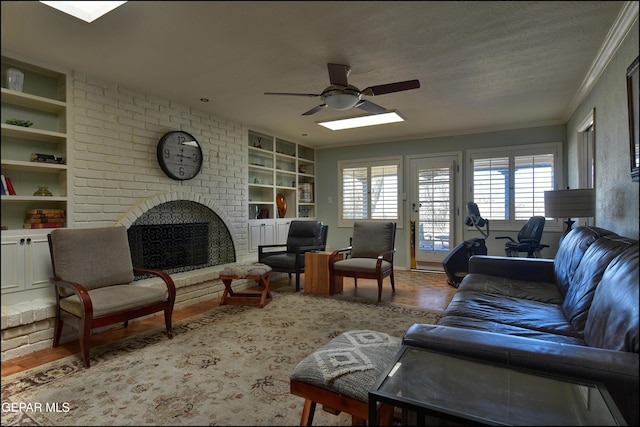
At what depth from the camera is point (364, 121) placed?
4.48 metres

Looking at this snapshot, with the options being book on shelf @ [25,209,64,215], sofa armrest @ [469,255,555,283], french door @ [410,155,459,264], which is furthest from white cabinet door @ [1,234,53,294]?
french door @ [410,155,459,264]

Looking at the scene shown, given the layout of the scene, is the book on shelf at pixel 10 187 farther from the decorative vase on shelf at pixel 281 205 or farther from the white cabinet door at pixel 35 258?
the decorative vase on shelf at pixel 281 205

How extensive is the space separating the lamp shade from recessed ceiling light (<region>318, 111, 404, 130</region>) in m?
2.04

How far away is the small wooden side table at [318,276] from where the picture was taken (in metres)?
4.07

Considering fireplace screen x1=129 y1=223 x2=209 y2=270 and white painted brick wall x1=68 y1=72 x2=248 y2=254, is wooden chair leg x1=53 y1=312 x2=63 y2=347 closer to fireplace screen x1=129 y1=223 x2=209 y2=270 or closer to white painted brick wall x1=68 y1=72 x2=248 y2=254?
white painted brick wall x1=68 y1=72 x2=248 y2=254

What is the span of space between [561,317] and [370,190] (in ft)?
14.2

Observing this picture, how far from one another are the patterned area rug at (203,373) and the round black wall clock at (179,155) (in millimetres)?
1657

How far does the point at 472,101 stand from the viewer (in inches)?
151

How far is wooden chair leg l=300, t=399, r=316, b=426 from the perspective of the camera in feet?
3.54

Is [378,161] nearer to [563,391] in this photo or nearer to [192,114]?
[192,114]

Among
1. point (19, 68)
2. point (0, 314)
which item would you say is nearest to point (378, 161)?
point (19, 68)

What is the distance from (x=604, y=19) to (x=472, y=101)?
68.4 inches

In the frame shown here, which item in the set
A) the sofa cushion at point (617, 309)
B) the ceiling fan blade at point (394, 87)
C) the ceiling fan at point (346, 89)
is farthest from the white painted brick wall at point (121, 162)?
the sofa cushion at point (617, 309)

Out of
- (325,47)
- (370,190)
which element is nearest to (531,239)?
(370,190)
